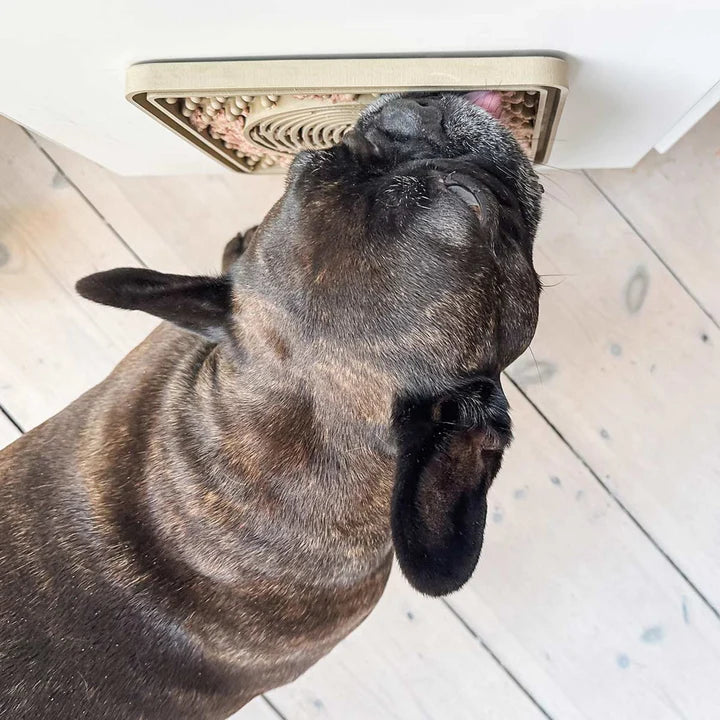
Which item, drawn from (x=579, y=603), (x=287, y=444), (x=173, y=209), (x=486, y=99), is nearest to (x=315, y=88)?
(x=486, y=99)

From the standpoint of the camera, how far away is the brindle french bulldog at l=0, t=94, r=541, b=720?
1.05 meters

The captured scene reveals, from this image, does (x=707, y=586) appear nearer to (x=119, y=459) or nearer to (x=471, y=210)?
(x=471, y=210)

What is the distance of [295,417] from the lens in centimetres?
117

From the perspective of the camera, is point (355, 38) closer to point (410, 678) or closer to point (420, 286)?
point (420, 286)

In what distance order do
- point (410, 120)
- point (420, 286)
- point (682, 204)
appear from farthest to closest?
1. point (682, 204)
2. point (410, 120)
3. point (420, 286)

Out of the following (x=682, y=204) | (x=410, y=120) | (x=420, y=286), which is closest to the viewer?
(x=420, y=286)

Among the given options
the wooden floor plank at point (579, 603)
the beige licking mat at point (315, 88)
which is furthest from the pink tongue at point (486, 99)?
the wooden floor plank at point (579, 603)

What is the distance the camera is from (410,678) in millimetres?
1846

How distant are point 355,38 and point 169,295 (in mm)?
472

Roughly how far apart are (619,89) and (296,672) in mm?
1198

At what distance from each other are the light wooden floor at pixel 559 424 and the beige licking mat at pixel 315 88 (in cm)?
46

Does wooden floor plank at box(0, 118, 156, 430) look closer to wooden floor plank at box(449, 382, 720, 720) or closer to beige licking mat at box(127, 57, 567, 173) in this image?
beige licking mat at box(127, 57, 567, 173)

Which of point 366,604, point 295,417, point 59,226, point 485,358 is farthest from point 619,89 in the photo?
point 59,226

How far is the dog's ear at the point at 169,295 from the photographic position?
3.84ft
